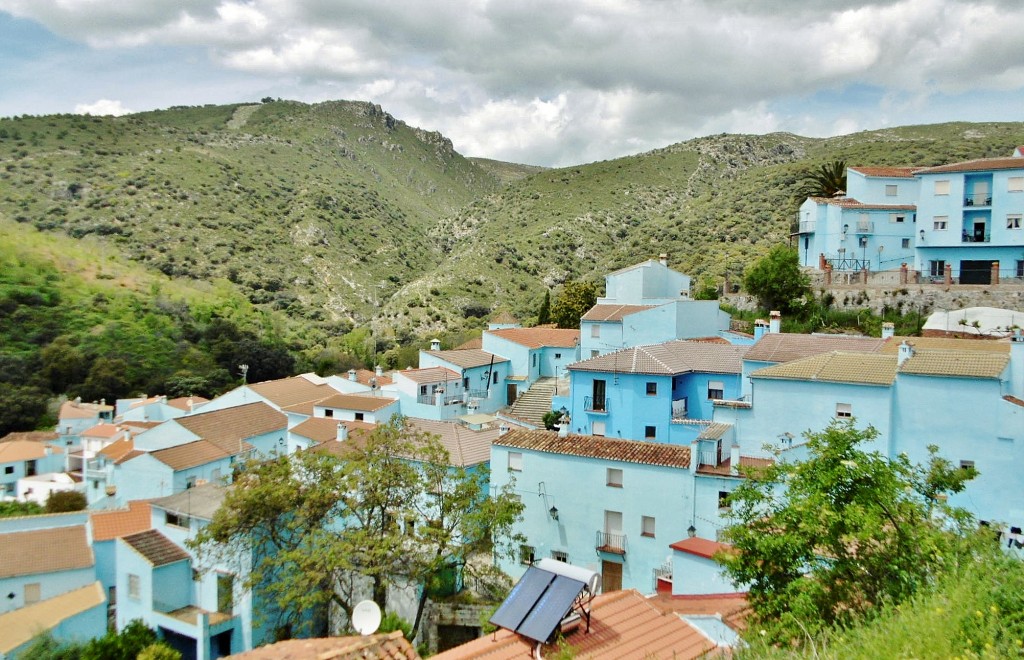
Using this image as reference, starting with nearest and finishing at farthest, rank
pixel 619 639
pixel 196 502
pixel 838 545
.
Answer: pixel 838 545, pixel 619 639, pixel 196 502

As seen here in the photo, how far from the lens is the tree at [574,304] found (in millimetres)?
46406

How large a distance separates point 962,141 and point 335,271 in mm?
67094

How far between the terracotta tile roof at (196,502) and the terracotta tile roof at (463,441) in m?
6.87

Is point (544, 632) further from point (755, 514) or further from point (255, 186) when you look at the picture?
point (255, 186)

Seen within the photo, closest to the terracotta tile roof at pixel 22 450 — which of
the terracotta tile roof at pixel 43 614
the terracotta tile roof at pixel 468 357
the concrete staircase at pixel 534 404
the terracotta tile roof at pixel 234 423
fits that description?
the terracotta tile roof at pixel 234 423

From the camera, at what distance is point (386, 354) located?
5891cm

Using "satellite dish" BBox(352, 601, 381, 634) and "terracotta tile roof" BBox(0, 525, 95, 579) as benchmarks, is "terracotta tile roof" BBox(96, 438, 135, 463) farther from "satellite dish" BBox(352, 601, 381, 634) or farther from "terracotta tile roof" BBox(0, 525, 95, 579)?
"satellite dish" BBox(352, 601, 381, 634)

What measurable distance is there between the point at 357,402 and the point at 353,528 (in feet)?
57.5

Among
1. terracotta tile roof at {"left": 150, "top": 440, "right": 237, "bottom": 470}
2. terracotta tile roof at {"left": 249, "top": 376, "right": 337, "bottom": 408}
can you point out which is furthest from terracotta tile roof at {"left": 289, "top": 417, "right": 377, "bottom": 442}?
terracotta tile roof at {"left": 249, "top": 376, "right": 337, "bottom": 408}

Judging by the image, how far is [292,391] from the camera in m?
41.6

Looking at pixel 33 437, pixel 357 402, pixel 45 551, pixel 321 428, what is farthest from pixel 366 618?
pixel 33 437

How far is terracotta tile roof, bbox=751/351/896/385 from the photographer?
18.7 metres

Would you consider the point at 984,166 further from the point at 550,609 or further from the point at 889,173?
the point at 550,609

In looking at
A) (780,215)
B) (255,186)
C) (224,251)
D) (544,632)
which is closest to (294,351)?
(224,251)
